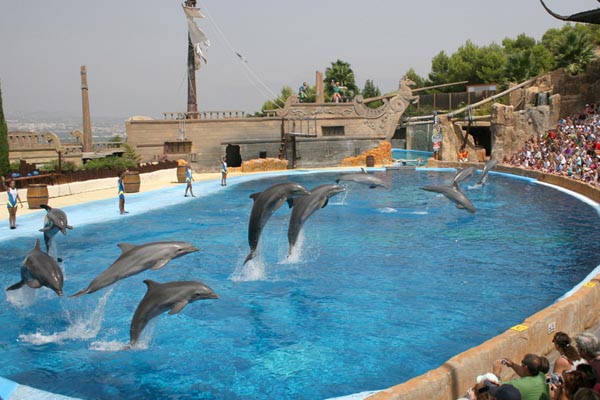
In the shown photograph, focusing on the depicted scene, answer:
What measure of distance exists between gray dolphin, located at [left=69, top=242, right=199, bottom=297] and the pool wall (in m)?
3.96

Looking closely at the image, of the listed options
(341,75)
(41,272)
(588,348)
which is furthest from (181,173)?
(341,75)

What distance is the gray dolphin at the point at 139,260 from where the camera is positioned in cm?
741

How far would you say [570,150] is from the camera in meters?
24.1

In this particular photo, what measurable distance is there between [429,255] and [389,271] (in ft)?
4.98

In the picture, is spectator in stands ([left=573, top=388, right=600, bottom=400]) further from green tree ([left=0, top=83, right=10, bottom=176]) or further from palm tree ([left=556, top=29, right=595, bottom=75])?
palm tree ([left=556, top=29, right=595, bottom=75])

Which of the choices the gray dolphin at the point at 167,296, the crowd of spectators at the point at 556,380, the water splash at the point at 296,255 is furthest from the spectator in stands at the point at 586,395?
the water splash at the point at 296,255

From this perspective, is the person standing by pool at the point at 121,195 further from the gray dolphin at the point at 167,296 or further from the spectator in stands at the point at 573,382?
the spectator in stands at the point at 573,382

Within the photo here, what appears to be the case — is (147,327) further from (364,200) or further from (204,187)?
(204,187)

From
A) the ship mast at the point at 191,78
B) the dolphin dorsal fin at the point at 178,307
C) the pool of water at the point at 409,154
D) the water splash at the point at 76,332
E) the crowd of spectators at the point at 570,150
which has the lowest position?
the water splash at the point at 76,332

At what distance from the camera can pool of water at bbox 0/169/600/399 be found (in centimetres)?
677

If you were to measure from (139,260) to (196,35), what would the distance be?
3006cm

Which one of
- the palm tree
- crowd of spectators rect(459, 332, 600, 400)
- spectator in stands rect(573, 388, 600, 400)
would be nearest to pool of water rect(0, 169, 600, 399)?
crowd of spectators rect(459, 332, 600, 400)

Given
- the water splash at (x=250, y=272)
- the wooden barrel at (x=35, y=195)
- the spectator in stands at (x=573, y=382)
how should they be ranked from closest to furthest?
the spectator in stands at (x=573, y=382) < the water splash at (x=250, y=272) < the wooden barrel at (x=35, y=195)

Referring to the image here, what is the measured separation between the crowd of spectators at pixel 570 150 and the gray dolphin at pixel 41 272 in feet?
55.1
